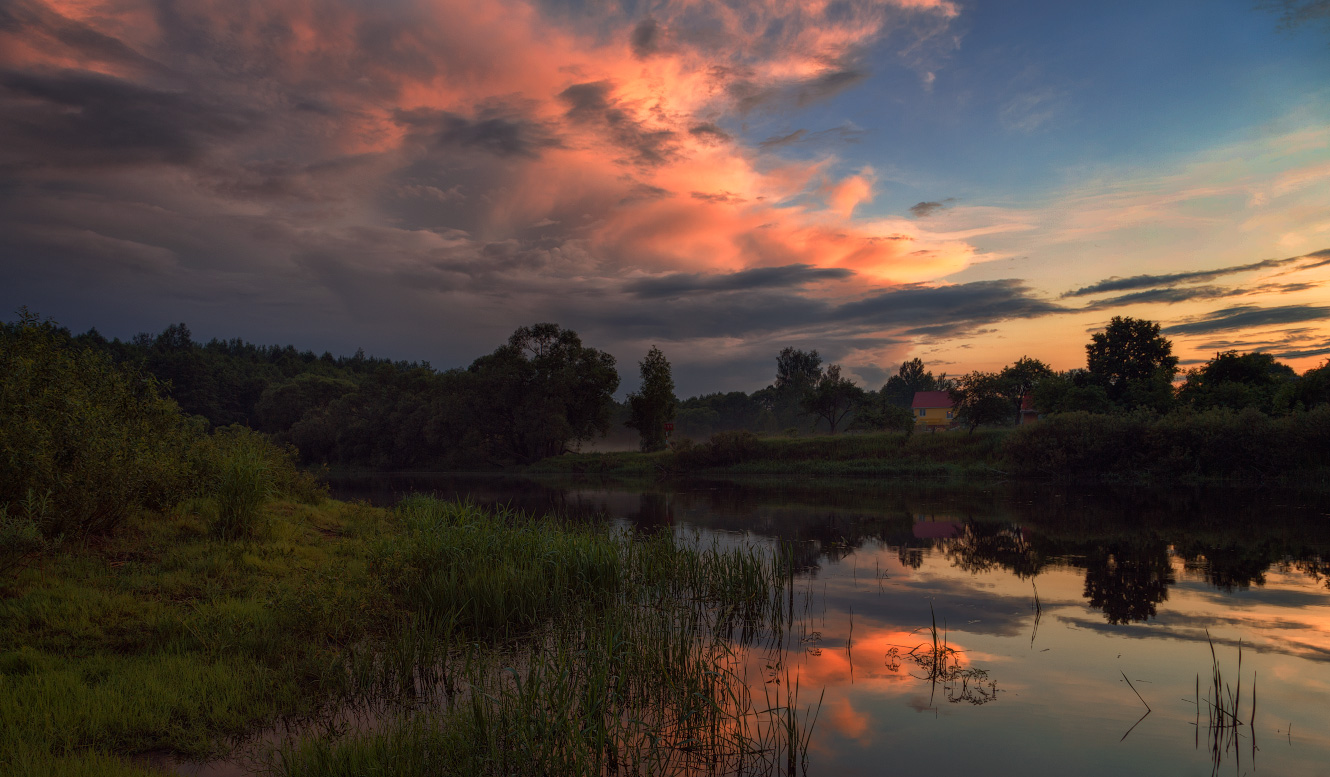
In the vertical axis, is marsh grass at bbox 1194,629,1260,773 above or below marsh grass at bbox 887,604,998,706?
above

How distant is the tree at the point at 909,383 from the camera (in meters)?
102

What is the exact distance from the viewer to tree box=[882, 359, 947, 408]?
102 metres

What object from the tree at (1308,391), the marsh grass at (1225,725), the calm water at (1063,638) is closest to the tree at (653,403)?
the calm water at (1063,638)

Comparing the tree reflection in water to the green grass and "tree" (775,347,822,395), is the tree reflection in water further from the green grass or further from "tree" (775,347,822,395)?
"tree" (775,347,822,395)

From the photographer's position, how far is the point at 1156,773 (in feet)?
20.6

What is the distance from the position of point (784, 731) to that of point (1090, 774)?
9.78ft

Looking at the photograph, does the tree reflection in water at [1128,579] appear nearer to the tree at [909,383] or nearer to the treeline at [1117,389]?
the treeline at [1117,389]

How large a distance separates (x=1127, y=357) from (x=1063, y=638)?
5032cm

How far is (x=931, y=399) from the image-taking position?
287 ft

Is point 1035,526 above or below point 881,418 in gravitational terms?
below

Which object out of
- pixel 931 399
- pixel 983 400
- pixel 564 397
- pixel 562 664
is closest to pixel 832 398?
pixel 983 400

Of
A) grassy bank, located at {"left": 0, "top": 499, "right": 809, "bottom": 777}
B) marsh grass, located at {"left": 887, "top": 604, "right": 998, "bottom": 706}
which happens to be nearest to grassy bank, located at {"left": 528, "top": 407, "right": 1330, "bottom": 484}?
grassy bank, located at {"left": 0, "top": 499, "right": 809, "bottom": 777}

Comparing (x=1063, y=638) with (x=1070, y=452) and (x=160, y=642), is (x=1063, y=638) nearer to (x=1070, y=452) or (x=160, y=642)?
(x=160, y=642)

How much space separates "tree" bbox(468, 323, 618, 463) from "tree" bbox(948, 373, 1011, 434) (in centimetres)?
3045
